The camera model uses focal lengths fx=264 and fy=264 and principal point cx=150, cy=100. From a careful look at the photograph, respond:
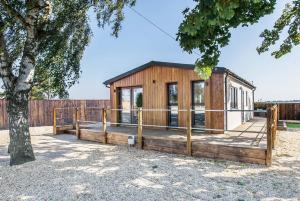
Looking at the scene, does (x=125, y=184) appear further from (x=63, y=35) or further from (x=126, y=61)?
(x=126, y=61)

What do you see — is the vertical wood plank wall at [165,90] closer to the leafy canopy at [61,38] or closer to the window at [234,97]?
the window at [234,97]

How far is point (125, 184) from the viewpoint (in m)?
4.86

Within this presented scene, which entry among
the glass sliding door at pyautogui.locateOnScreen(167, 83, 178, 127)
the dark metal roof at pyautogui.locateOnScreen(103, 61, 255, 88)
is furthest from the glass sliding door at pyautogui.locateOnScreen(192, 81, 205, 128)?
the glass sliding door at pyautogui.locateOnScreen(167, 83, 178, 127)

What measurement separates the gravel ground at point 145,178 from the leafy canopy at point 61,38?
2.68 meters

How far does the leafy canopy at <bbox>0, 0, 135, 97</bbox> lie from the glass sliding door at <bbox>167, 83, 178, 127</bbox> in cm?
370

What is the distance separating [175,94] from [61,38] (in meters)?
4.96

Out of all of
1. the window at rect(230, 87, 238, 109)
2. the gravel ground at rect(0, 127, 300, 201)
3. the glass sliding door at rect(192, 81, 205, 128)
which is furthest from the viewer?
the window at rect(230, 87, 238, 109)

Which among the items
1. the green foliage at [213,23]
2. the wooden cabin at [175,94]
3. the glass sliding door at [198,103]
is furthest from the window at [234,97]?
the green foliage at [213,23]

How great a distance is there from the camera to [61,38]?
820 cm

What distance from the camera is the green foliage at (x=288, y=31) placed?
35.0 ft

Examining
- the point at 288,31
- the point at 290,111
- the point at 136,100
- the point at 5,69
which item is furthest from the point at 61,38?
the point at 290,111

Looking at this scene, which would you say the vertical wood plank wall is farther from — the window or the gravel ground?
the gravel ground

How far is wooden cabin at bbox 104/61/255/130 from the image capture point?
963 cm

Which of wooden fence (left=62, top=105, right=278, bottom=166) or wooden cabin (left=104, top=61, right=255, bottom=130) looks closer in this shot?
wooden fence (left=62, top=105, right=278, bottom=166)
